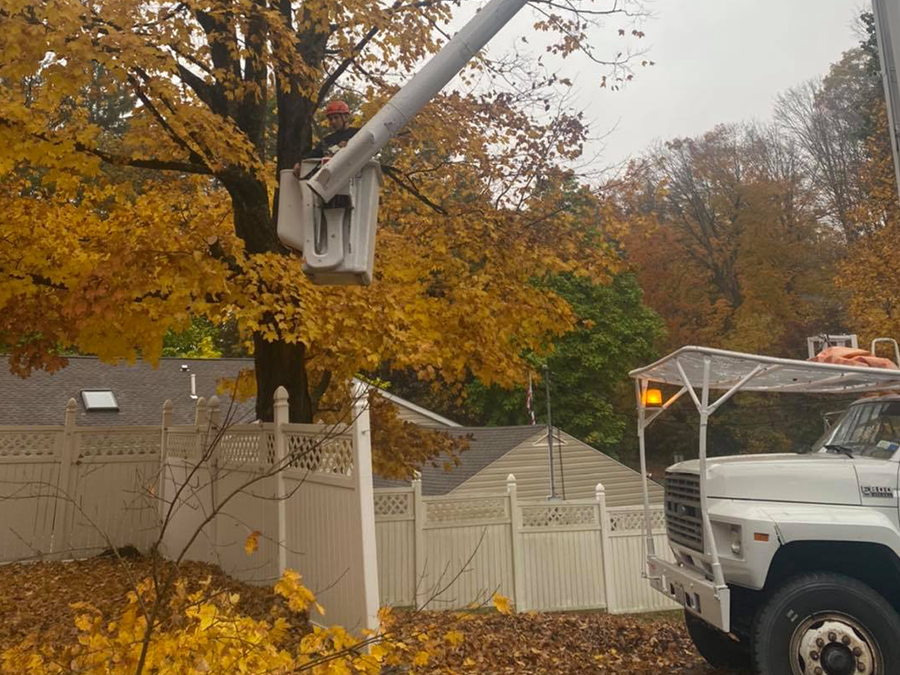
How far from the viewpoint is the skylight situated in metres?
17.3

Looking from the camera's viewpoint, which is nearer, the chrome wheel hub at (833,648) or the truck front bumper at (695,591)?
the chrome wheel hub at (833,648)

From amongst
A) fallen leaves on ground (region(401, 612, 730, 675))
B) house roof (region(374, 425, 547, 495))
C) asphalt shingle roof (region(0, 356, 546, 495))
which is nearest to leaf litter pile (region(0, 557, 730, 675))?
fallen leaves on ground (region(401, 612, 730, 675))

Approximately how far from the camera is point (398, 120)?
3.57 meters

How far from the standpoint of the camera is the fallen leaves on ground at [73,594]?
249 inches

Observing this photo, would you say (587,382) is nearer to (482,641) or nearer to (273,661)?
(482,641)

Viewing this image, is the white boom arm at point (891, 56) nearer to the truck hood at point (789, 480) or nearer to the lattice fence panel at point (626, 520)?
the truck hood at point (789, 480)

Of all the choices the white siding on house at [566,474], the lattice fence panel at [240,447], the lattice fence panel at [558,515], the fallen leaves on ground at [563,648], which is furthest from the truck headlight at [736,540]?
the white siding on house at [566,474]

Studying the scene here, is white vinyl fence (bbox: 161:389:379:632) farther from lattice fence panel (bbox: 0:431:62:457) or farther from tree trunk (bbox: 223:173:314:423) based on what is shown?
lattice fence panel (bbox: 0:431:62:457)

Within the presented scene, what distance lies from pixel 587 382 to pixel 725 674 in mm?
26497

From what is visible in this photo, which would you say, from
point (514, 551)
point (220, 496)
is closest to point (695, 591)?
point (220, 496)

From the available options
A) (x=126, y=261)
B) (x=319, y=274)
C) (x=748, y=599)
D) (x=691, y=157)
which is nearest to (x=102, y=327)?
(x=126, y=261)

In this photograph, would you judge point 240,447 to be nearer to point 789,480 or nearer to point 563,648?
point 563,648

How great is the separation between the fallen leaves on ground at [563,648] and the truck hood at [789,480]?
1.85 metres

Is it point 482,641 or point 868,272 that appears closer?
point 482,641
